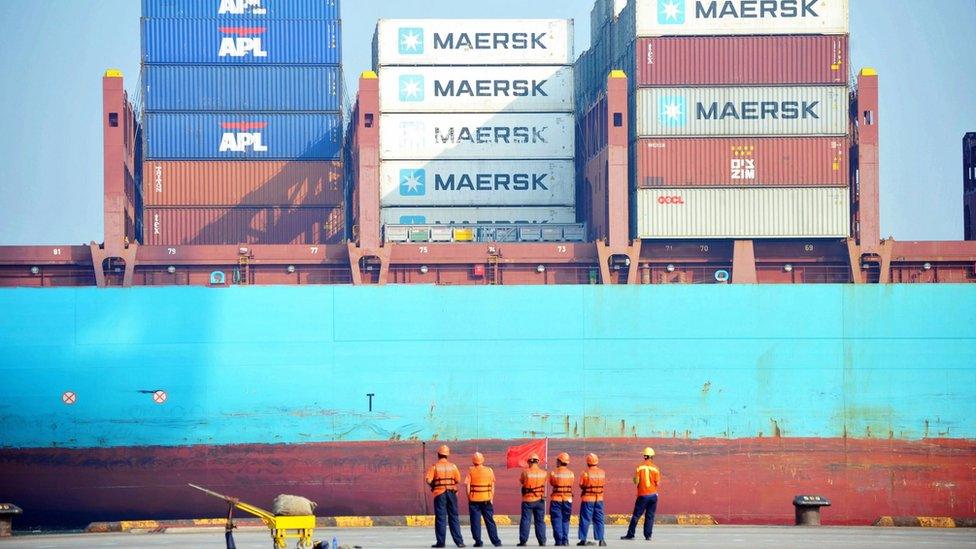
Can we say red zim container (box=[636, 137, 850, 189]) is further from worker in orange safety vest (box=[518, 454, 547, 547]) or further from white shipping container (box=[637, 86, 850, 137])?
worker in orange safety vest (box=[518, 454, 547, 547])

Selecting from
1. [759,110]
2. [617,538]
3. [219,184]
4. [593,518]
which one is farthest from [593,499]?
[219,184]

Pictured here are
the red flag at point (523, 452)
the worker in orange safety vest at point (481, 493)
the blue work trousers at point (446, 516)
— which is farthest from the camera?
the red flag at point (523, 452)

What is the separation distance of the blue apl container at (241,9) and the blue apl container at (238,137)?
3.67 meters

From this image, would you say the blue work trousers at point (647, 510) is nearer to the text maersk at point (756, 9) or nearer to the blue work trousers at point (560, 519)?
the blue work trousers at point (560, 519)

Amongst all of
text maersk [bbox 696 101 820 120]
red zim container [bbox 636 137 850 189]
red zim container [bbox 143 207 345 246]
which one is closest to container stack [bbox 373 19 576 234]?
red zim container [bbox 143 207 345 246]

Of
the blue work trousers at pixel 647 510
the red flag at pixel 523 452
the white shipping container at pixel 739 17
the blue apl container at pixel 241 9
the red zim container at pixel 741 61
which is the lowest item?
the blue work trousers at pixel 647 510

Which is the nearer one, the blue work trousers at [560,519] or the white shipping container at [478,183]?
the blue work trousers at [560,519]

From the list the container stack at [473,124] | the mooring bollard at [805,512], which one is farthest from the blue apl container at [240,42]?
the mooring bollard at [805,512]

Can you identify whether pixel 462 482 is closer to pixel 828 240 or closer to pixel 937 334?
pixel 937 334

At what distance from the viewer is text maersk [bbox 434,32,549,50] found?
51.2 meters

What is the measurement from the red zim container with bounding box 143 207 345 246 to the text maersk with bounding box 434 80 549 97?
236 inches

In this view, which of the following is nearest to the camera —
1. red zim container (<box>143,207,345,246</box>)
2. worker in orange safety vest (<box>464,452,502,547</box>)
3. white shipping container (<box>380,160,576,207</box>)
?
worker in orange safety vest (<box>464,452,502,547</box>)

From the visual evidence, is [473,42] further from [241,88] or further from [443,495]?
[443,495]

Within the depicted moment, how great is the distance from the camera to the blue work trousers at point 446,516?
22906mm
